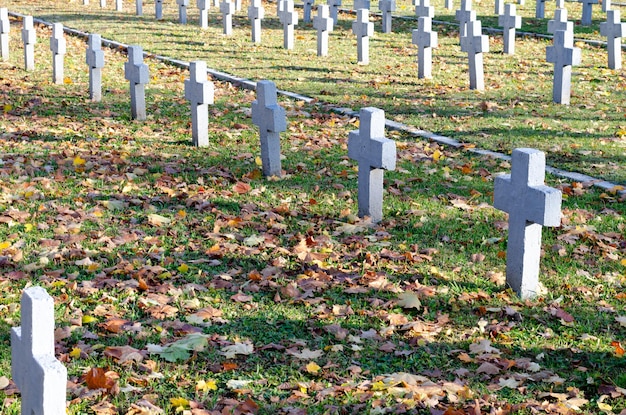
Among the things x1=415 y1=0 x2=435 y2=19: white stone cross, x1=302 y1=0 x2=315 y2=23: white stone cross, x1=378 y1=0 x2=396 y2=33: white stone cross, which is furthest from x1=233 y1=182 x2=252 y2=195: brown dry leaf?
x1=302 y1=0 x2=315 y2=23: white stone cross

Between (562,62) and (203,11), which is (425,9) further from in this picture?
(562,62)

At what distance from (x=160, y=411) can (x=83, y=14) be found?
22.1 meters

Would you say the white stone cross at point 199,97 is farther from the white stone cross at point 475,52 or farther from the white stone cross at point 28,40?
the white stone cross at point 28,40

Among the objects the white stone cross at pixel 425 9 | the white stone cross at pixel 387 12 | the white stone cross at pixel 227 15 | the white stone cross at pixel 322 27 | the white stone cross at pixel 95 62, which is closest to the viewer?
the white stone cross at pixel 95 62

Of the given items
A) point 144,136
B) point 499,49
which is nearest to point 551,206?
point 144,136

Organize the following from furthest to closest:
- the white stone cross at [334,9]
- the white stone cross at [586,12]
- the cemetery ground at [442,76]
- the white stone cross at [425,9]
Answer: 1. the white stone cross at [334,9]
2. the white stone cross at [586,12]
3. the white stone cross at [425,9]
4. the cemetery ground at [442,76]

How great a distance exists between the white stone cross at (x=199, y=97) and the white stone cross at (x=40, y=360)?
6.81m

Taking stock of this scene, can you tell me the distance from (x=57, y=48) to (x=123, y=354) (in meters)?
10.2

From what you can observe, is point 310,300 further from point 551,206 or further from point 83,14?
point 83,14

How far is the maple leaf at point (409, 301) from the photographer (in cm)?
604

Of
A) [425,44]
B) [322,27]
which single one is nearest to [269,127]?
[425,44]

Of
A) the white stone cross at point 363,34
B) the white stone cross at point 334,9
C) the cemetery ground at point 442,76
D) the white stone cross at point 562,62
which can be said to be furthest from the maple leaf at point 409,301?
the white stone cross at point 334,9

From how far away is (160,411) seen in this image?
15.3 feet

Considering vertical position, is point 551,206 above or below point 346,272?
above
